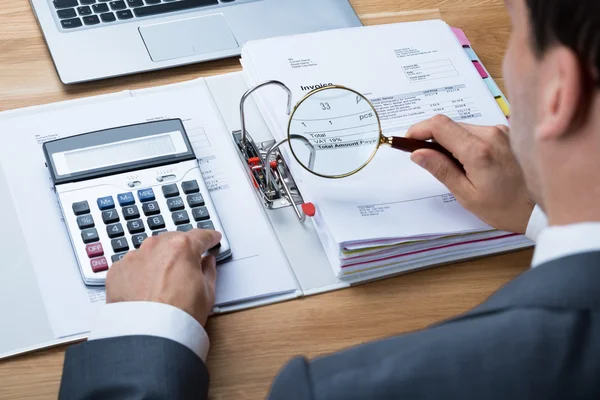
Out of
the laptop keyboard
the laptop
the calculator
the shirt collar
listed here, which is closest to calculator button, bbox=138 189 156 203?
the calculator

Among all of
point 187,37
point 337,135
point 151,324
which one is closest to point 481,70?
point 337,135

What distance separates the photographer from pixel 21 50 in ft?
3.94

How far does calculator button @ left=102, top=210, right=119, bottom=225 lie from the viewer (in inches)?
37.8

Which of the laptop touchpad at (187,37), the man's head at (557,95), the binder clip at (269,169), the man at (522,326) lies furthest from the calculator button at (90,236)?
the man's head at (557,95)

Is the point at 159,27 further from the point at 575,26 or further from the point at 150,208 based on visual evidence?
the point at 575,26

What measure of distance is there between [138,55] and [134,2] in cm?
Answer: 11

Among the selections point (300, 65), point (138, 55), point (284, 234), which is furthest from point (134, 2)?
point (284, 234)

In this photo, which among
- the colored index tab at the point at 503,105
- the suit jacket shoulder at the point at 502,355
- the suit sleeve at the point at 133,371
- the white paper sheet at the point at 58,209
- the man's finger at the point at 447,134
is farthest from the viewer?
the colored index tab at the point at 503,105

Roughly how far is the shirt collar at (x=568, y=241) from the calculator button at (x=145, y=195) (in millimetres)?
461

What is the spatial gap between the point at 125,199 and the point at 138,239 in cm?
5

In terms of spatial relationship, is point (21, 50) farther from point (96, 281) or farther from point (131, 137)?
point (96, 281)

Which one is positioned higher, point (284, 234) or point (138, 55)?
point (138, 55)

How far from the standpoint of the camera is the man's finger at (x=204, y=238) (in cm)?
93

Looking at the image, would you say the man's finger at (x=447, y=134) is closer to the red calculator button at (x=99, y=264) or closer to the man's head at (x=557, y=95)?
the man's head at (x=557, y=95)
